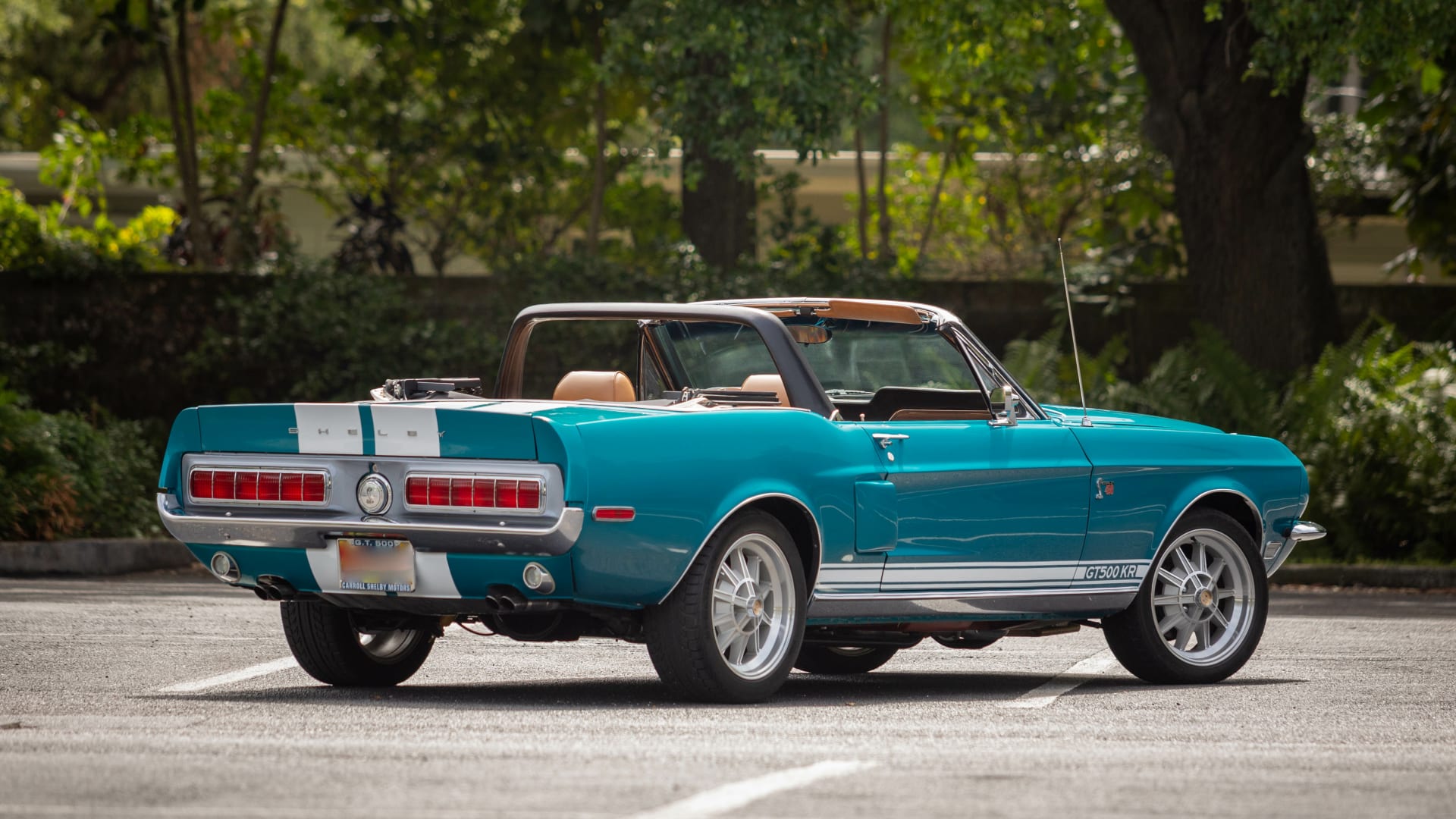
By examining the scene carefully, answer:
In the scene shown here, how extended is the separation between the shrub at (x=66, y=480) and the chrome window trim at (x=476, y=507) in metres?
8.45

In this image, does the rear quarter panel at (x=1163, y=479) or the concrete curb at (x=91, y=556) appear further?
the concrete curb at (x=91, y=556)

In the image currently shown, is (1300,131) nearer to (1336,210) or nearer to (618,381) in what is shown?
(1336,210)

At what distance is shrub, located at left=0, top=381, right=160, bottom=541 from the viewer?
14758 millimetres

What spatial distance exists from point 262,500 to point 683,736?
6.17ft

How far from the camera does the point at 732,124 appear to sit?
18016 mm

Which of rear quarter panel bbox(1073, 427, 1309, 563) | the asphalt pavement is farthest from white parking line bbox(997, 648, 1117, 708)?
rear quarter panel bbox(1073, 427, 1309, 563)

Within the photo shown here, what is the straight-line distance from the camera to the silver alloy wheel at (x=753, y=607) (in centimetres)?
734

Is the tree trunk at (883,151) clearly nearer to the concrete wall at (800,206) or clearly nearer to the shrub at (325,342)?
the concrete wall at (800,206)

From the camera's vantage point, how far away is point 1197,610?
29.1 ft

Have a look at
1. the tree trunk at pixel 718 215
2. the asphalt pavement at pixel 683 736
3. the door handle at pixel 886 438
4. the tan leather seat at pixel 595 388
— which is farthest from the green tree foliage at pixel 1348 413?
the tan leather seat at pixel 595 388

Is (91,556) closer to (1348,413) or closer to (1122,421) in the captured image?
(1122,421)

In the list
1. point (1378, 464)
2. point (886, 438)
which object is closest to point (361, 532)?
point (886, 438)

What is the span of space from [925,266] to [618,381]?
12538 millimetres

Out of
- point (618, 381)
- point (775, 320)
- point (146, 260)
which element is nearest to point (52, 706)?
point (618, 381)
